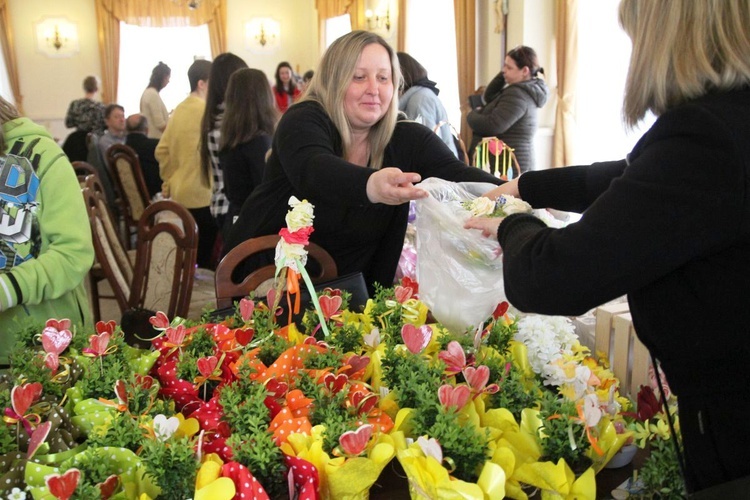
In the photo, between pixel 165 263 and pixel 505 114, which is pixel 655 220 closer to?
pixel 165 263

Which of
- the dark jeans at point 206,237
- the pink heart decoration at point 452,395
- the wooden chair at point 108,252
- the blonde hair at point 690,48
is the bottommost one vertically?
the dark jeans at point 206,237

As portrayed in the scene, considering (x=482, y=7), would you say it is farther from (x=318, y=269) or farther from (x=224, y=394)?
(x=224, y=394)

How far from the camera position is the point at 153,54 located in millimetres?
10797

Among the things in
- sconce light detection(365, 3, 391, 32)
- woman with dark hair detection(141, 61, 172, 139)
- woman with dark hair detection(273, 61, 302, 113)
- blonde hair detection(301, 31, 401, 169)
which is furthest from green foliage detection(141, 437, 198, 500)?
sconce light detection(365, 3, 391, 32)

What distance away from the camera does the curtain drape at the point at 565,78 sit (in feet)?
18.2

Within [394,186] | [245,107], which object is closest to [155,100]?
[245,107]

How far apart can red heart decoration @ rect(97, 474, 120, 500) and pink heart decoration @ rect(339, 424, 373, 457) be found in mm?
265

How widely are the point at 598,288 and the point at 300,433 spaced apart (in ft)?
1.36

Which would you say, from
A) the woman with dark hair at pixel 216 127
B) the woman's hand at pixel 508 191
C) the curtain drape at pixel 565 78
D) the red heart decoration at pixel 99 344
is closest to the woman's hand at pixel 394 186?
the woman's hand at pixel 508 191

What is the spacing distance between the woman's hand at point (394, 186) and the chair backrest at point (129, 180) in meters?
3.40

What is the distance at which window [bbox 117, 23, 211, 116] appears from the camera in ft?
35.0

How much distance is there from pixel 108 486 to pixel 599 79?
5.39 metres

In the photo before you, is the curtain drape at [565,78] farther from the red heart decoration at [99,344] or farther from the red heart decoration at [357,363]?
the red heart decoration at [99,344]

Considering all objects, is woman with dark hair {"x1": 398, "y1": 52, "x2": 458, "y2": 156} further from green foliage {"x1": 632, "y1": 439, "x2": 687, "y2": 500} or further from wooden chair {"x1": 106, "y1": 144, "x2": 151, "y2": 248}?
green foliage {"x1": 632, "y1": 439, "x2": 687, "y2": 500}
